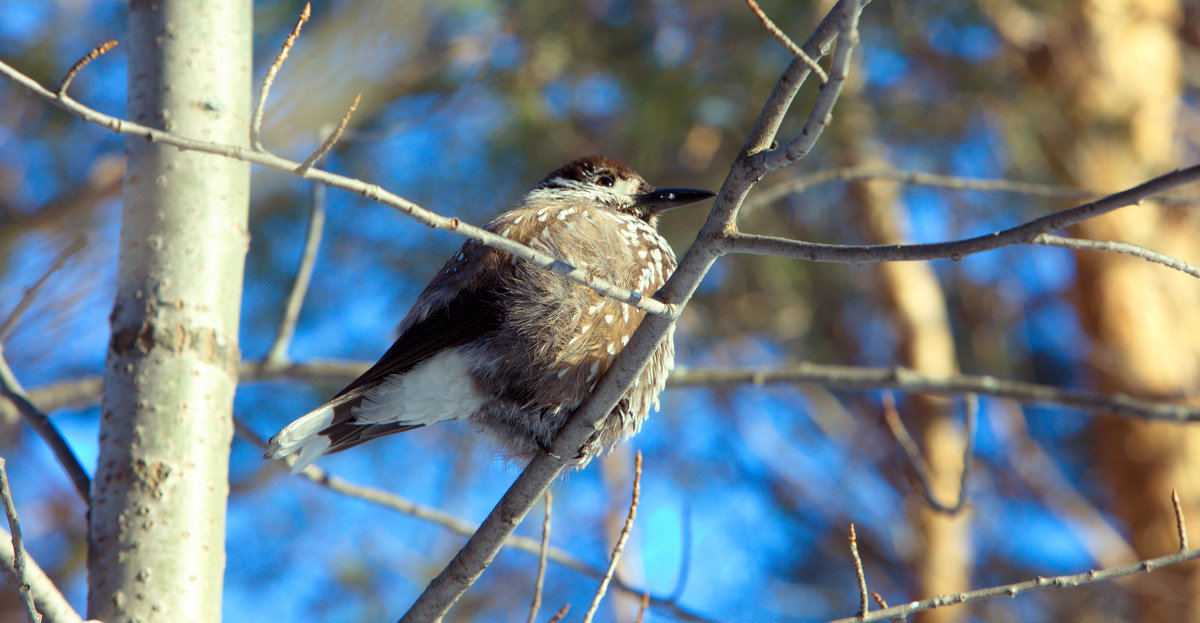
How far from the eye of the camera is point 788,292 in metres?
6.20

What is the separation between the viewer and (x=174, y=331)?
2.14m

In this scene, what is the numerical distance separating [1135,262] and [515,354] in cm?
558

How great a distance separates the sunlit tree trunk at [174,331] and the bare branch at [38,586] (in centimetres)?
27

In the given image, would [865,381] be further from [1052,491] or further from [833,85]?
[1052,491]

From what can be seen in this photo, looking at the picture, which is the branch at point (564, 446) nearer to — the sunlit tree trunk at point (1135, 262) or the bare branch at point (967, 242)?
the bare branch at point (967, 242)

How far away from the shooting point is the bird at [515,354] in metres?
2.38

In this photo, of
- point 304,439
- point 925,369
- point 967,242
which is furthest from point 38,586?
point 925,369

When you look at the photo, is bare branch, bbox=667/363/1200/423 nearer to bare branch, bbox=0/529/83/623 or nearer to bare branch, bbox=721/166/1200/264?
bare branch, bbox=721/166/1200/264

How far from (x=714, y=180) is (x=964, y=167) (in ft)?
7.27

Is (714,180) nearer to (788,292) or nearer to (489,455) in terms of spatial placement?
(788,292)

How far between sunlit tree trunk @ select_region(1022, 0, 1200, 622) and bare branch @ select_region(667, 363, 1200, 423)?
332cm

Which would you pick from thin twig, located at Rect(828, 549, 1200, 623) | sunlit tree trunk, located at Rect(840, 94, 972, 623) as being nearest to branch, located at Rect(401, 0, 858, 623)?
thin twig, located at Rect(828, 549, 1200, 623)

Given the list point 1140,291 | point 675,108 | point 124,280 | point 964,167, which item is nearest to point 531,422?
point 124,280

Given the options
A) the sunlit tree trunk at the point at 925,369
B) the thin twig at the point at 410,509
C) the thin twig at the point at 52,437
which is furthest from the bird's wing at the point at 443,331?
the sunlit tree trunk at the point at 925,369
